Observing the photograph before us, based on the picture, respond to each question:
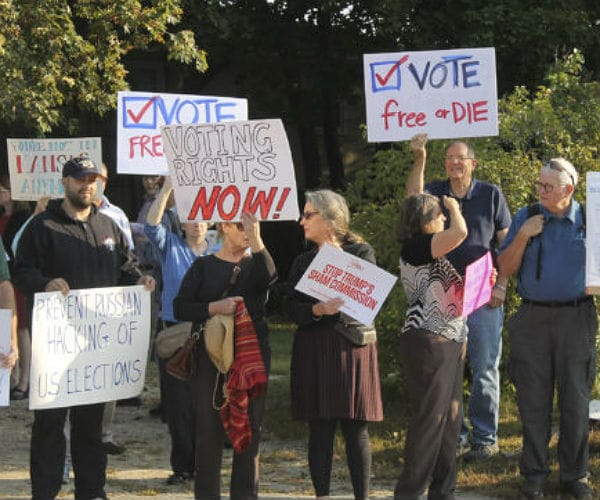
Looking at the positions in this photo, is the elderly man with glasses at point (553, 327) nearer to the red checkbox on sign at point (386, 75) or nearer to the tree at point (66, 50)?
the red checkbox on sign at point (386, 75)

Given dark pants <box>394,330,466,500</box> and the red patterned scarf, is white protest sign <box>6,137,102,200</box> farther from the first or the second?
dark pants <box>394,330,466,500</box>

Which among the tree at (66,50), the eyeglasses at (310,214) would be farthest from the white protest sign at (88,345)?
the tree at (66,50)

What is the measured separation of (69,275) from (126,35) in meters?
10.2

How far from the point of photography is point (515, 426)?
9.16 metres

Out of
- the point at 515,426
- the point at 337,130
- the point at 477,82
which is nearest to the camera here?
the point at 477,82

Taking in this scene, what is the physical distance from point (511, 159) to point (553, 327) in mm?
2507

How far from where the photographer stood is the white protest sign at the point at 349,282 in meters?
6.54

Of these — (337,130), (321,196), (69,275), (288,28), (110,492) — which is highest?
(288,28)

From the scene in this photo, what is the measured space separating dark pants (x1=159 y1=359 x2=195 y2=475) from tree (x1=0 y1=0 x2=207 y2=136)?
636cm

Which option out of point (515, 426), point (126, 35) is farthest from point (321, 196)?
point (126, 35)

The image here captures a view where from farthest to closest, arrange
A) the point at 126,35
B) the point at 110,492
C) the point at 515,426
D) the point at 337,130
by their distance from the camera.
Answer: the point at 337,130
the point at 126,35
the point at 515,426
the point at 110,492

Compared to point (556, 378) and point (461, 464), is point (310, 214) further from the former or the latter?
point (461, 464)

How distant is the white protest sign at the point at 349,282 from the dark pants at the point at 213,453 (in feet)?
2.36

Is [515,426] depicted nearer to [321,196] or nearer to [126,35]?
[321,196]
